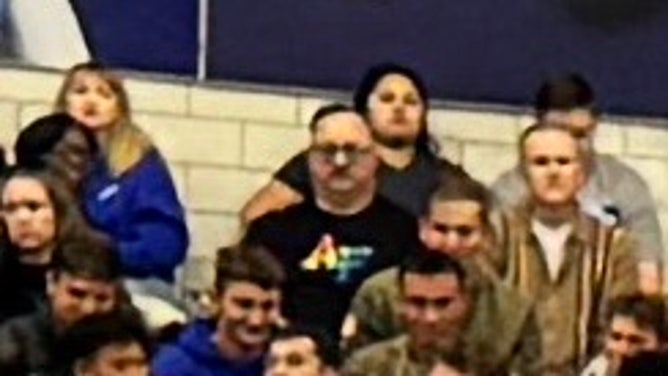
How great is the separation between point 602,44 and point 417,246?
2.11 metres

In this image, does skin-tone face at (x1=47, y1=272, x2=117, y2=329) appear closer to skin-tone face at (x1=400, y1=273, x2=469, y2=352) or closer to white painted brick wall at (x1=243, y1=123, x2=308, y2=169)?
skin-tone face at (x1=400, y1=273, x2=469, y2=352)

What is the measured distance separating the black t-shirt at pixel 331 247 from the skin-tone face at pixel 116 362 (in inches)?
51.0

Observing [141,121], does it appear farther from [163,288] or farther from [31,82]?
[163,288]

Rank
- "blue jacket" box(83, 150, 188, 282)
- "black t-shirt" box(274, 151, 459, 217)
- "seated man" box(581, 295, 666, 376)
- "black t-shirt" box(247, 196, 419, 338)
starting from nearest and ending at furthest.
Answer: "seated man" box(581, 295, 666, 376) < "black t-shirt" box(247, 196, 419, 338) < "blue jacket" box(83, 150, 188, 282) < "black t-shirt" box(274, 151, 459, 217)

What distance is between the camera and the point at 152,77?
41.1 ft

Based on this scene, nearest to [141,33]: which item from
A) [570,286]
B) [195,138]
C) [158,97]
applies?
[158,97]

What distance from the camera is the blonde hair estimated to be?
37.5 ft

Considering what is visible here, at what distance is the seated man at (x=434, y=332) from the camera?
10.3 meters

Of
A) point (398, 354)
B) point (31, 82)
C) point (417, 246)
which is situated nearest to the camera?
point (398, 354)

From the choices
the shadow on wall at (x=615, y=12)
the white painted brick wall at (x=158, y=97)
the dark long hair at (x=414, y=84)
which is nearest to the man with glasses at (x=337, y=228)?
the dark long hair at (x=414, y=84)

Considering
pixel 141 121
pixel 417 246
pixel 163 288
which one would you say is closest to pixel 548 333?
pixel 417 246

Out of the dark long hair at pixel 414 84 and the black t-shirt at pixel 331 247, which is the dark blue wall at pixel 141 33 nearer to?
the dark long hair at pixel 414 84

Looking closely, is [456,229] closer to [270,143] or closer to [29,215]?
[29,215]

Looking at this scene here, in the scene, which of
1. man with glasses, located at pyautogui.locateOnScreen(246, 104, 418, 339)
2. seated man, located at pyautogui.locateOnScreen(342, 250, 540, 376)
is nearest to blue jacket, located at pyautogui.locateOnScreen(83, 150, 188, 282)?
man with glasses, located at pyautogui.locateOnScreen(246, 104, 418, 339)
